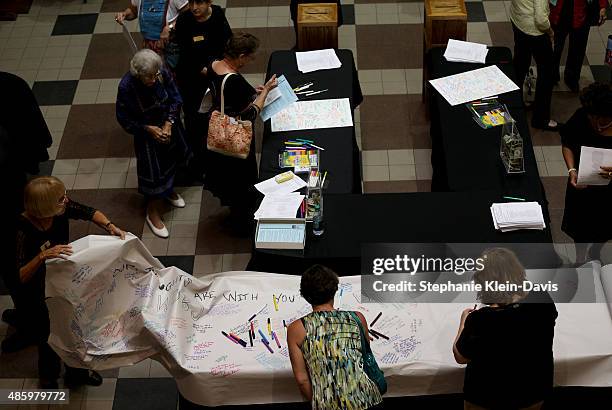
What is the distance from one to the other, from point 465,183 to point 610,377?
1640 mm

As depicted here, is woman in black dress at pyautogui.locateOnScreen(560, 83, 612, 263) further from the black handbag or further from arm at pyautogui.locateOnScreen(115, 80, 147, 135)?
arm at pyautogui.locateOnScreen(115, 80, 147, 135)

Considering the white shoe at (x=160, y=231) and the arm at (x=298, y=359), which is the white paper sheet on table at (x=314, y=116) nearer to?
the white shoe at (x=160, y=231)

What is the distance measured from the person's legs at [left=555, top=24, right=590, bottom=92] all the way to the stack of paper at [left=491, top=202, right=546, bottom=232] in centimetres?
255

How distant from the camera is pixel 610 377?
4.31 meters

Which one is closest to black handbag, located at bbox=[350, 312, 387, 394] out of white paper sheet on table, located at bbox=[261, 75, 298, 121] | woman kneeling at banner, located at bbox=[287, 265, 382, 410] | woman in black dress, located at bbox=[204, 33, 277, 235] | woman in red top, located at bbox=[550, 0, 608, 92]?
woman kneeling at banner, located at bbox=[287, 265, 382, 410]

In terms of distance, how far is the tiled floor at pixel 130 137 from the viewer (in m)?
6.16

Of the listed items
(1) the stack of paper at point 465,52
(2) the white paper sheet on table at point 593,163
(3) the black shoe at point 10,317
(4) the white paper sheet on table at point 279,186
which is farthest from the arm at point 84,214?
(1) the stack of paper at point 465,52

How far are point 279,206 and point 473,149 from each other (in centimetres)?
150

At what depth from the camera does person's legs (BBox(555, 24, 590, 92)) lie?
698cm

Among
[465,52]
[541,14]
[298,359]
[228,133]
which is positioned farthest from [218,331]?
[541,14]

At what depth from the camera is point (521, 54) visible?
6.79m

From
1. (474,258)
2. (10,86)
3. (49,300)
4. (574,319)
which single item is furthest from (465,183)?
(10,86)

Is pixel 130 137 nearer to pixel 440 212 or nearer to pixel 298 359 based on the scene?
pixel 440 212

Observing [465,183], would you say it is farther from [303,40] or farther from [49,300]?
[49,300]
